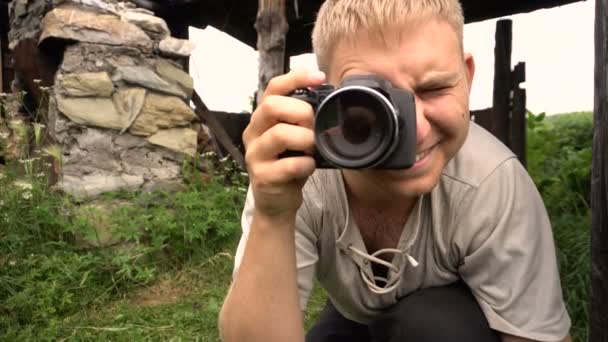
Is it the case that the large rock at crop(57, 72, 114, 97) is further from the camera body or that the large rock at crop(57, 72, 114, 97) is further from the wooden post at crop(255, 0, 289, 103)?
the camera body

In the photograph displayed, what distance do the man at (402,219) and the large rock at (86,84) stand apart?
2730 millimetres

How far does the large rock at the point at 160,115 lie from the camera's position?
3846 millimetres

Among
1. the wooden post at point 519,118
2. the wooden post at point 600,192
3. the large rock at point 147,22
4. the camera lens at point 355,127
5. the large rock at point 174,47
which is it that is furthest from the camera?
the wooden post at point 519,118

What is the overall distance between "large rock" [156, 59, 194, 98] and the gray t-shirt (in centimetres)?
297

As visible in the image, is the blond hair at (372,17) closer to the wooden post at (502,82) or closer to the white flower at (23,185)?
the white flower at (23,185)

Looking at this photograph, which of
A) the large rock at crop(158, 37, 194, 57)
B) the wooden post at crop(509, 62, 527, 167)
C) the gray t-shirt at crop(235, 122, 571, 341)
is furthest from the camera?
the wooden post at crop(509, 62, 527, 167)

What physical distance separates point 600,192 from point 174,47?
3292 mm

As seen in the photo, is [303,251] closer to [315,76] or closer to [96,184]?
[315,76]

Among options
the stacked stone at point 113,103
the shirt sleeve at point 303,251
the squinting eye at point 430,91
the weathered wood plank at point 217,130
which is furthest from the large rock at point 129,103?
the squinting eye at point 430,91


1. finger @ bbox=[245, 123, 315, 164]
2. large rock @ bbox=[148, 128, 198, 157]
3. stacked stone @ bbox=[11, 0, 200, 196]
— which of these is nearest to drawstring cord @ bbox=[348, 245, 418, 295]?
finger @ bbox=[245, 123, 315, 164]

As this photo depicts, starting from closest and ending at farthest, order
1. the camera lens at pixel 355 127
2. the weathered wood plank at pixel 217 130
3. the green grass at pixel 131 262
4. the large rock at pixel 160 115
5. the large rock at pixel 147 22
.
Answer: the camera lens at pixel 355 127, the green grass at pixel 131 262, the large rock at pixel 160 115, the large rock at pixel 147 22, the weathered wood plank at pixel 217 130

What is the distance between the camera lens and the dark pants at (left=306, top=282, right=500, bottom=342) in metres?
1.35

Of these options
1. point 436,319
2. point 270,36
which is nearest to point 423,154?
point 436,319

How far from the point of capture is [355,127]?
102 centimetres
